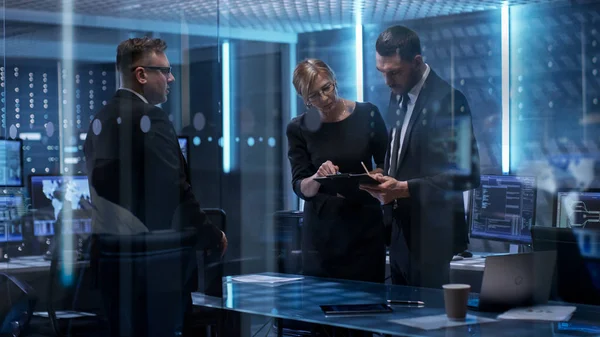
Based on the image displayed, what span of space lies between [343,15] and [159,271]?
10.5 ft

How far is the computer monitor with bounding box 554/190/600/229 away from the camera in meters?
4.00

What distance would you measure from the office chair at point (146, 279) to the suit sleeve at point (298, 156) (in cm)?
58

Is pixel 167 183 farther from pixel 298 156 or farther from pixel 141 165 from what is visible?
pixel 298 156

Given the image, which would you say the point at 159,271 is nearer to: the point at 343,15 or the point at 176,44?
the point at 176,44

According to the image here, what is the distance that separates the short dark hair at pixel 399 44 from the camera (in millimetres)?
3654

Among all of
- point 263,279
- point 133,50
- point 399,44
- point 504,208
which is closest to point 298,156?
point 263,279

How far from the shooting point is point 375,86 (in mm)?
Result: 6008

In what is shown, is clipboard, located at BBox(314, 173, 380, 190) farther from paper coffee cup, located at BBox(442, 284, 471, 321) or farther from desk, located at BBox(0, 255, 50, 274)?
desk, located at BBox(0, 255, 50, 274)

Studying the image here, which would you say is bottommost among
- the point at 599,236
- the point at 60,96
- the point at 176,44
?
the point at 599,236

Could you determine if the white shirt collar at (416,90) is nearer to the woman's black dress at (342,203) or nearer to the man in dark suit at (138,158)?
the woman's black dress at (342,203)

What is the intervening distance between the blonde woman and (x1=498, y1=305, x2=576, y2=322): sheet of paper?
1.09 metres

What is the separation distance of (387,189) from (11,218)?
2.38m

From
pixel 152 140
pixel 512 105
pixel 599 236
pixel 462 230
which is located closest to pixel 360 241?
pixel 462 230

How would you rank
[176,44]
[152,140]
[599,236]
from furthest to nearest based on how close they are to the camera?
[176,44]
[152,140]
[599,236]
